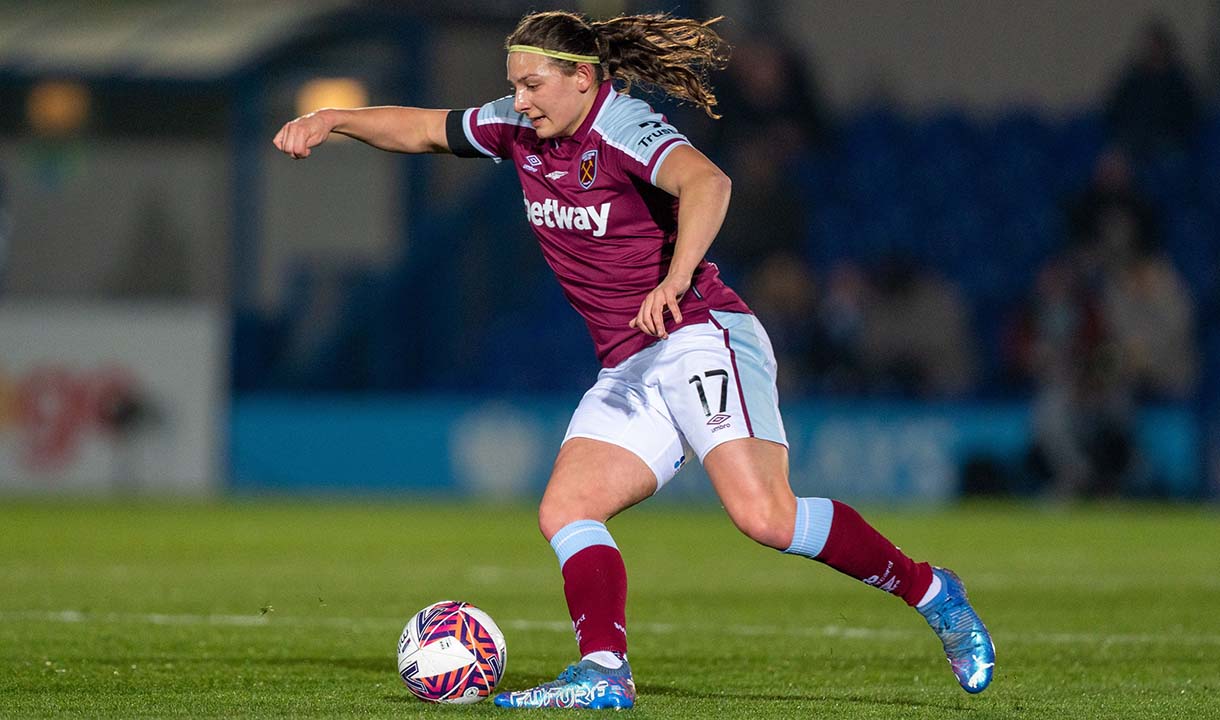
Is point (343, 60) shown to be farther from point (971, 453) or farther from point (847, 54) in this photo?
point (971, 453)

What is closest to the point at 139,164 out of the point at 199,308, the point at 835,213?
the point at 199,308

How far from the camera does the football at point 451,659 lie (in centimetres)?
539

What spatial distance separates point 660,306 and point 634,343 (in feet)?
2.44

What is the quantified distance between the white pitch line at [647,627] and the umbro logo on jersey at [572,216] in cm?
244

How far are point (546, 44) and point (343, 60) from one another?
15.2 metres

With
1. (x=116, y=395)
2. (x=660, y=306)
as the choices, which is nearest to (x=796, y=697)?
(x=660, y=306)

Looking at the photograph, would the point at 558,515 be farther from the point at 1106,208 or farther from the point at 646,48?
the point at 1106,208

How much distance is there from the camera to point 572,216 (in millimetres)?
5738

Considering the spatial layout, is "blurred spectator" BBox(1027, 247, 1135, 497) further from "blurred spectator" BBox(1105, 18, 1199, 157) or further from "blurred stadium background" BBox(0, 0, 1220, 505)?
"blurred spectator" BBox(1105, 18, 1199, 157)

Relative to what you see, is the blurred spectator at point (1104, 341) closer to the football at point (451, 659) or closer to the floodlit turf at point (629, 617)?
the floodlit turf at point (629, 617)

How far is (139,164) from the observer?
20625 millimetres

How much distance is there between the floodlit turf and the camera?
5.61 m

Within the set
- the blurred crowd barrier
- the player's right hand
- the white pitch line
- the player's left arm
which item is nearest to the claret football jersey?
the player's left arm

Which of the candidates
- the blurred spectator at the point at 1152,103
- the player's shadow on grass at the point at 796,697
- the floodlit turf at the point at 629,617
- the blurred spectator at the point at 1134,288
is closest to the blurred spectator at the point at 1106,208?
the blurred spectator at the point at 1134,288
